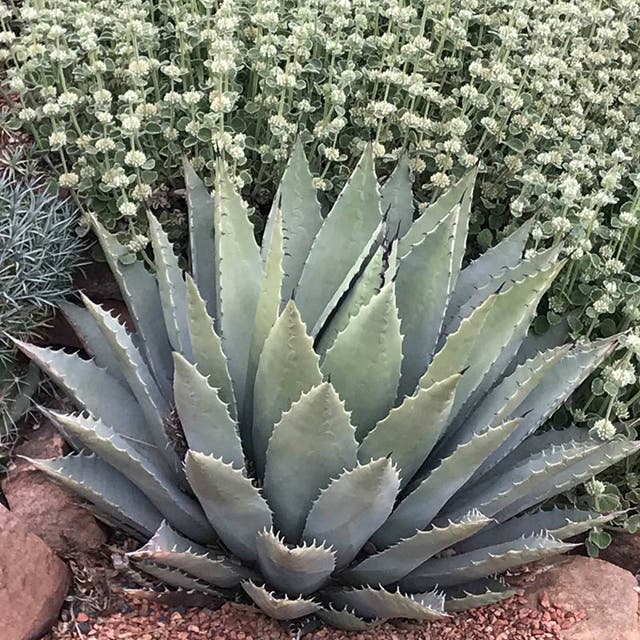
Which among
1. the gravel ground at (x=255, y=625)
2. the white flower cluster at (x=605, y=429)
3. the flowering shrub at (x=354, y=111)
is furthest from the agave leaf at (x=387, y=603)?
the flowering shrub at (x=354, y=111)

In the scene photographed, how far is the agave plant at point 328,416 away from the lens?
1880mm

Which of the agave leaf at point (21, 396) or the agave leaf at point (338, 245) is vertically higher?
the agave leaf at point (338, 245)

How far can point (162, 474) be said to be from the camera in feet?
7.00

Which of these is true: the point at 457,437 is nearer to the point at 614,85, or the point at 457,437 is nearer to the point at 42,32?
the point at 614,85

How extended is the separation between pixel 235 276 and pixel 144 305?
0.36 metres

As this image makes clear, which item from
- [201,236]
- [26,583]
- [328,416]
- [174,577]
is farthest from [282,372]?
[26,583]

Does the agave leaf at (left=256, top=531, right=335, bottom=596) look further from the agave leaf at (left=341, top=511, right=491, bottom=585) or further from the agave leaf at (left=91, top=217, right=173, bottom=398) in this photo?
the agave leaf at (left=91, top=217, right=173, bottom=398)

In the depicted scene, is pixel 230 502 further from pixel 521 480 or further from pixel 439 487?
pixel 521 480

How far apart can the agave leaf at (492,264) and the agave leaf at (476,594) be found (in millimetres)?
756

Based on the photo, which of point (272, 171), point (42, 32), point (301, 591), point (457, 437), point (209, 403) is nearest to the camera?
point (209, 403)

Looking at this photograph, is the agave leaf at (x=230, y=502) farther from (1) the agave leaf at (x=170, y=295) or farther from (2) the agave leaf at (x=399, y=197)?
(2) the agave leaf at (x=399, y=197)

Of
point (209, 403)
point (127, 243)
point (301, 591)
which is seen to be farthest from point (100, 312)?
point (301, 591)

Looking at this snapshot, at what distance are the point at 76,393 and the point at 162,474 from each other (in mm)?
298

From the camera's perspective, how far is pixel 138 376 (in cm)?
206
